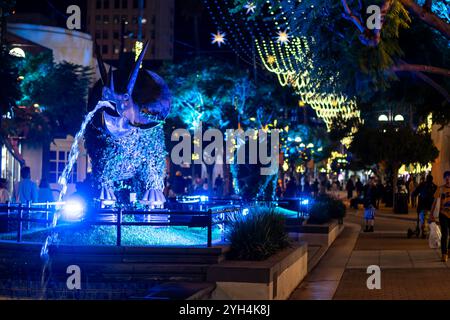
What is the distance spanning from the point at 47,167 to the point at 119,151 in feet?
113

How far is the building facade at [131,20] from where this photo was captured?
117m

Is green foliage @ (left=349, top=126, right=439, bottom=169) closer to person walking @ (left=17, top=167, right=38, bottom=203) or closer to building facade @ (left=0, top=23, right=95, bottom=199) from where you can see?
building facade @ (left=0, top=23, right=95, bottom=199)

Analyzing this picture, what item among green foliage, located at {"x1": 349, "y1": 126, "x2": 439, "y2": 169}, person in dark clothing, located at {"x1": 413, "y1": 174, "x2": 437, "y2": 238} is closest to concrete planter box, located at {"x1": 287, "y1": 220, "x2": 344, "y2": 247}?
person in dark clothing, located at {"x1": 413, "y1": 174, "x2": 437, "y2": 238}

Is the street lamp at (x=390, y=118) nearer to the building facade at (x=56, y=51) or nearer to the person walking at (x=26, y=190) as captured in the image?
the building facade at (x=56, y=51)

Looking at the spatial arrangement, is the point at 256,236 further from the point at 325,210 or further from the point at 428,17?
the point at 325,210

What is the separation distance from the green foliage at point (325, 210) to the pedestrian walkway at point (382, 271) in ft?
3.14

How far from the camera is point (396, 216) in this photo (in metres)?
38.0

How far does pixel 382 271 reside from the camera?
1562cm

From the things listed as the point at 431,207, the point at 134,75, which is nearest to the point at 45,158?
the point at 134,75

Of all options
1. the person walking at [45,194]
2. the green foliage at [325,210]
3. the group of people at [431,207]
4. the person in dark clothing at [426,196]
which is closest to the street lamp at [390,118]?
the green foliage at [325,210]

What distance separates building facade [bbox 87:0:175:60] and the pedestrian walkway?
9703 centimetres

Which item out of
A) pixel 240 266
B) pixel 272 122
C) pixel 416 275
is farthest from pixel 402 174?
pixel 240 266

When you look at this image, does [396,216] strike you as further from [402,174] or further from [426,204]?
[402,174]

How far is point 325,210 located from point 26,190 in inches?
400
